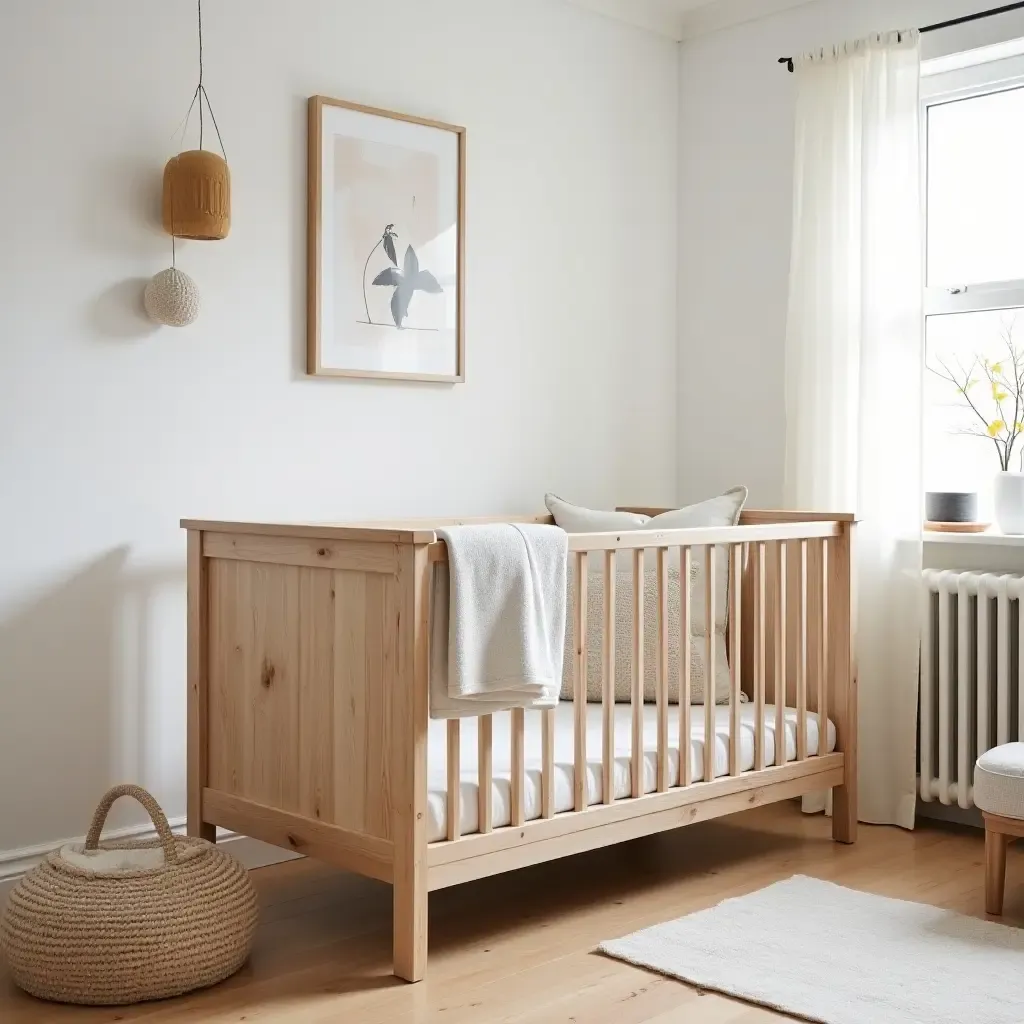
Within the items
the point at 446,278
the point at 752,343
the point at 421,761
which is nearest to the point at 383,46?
the point at 446,278

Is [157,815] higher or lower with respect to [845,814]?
higher

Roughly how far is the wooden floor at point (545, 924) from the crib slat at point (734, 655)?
285 millimetres

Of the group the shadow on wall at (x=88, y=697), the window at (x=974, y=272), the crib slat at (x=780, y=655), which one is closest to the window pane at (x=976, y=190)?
the window at (x=974, y=272)

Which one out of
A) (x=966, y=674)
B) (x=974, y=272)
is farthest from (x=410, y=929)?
(x=974, y=272)

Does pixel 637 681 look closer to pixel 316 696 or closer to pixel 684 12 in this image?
pixel 316 696

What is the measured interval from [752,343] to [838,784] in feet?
4.34

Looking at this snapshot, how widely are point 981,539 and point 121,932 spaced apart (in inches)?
86.7

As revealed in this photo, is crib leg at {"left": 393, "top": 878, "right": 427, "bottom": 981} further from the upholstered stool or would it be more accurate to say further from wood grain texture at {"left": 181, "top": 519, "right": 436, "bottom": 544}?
the upholstered stool

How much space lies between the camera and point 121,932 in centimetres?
208

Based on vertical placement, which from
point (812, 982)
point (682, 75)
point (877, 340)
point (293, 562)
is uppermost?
point (682, 75)

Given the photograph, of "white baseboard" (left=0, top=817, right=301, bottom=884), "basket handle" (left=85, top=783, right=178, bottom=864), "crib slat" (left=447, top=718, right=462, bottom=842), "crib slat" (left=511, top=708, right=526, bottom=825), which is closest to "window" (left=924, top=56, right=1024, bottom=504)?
"crib slat" (left=511, top=708, right=526, bottom=825)

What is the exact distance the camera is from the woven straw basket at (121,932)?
2.08 m

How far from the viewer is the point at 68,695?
8.58 ft

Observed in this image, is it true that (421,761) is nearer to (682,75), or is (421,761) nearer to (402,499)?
(402,499)
